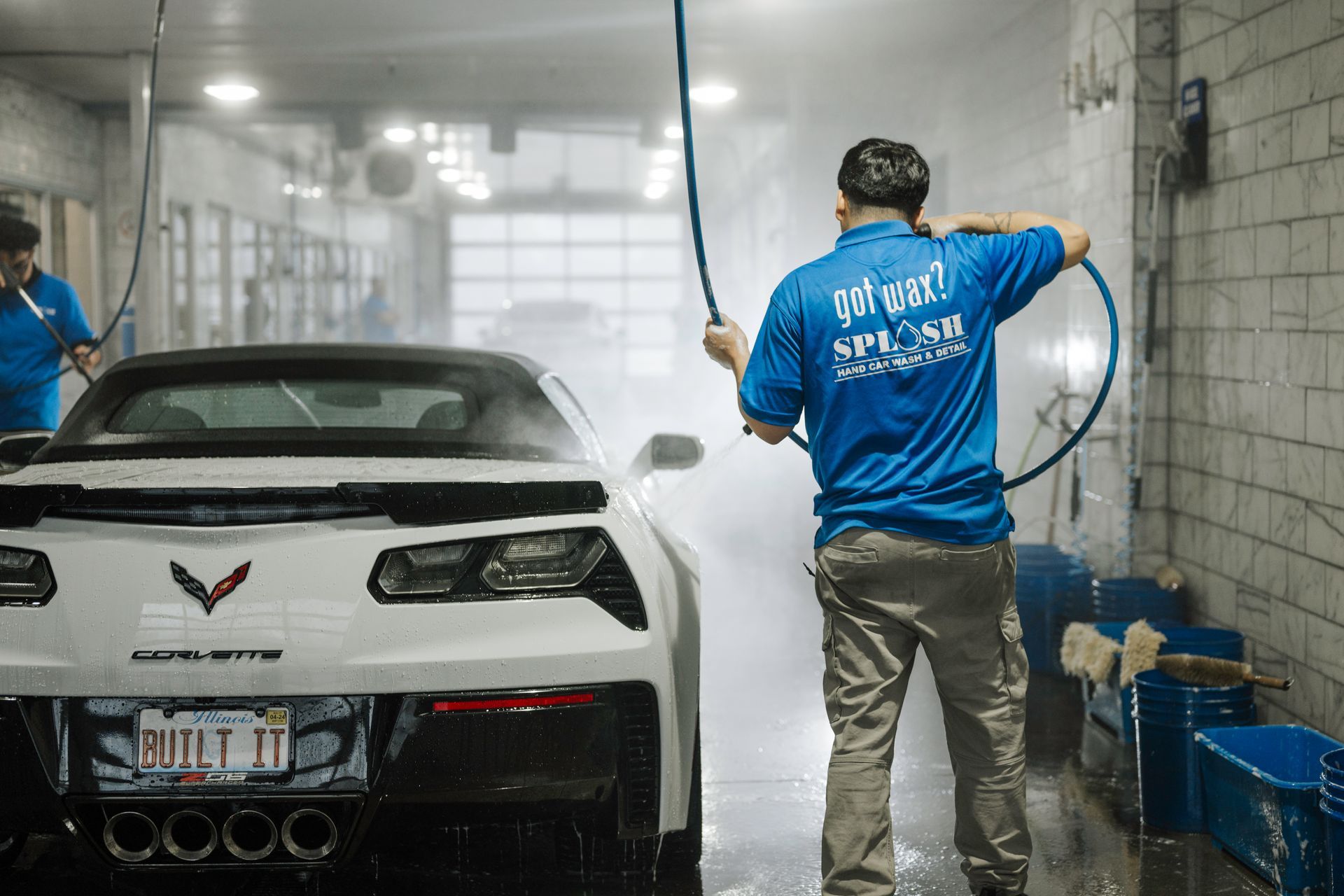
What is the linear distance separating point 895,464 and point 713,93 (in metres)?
8.57

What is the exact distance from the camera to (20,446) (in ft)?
12.9

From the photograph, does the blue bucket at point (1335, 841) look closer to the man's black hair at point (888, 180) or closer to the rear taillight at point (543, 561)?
the man's black hair at point (888, 180)

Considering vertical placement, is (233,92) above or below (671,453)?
above

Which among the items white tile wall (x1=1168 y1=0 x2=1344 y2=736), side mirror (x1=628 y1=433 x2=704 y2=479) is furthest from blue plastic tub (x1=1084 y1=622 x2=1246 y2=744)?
side mirror (x1=628 y1=433 x2=704 y2=479)

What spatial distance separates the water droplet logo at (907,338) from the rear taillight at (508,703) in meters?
0.92

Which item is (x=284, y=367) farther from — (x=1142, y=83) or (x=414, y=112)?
(x=414, y=112)

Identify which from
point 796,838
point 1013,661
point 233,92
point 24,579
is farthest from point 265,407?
point 233,92

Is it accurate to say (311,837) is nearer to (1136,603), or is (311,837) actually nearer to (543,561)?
(543,561)

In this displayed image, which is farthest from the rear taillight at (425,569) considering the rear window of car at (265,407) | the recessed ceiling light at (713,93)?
the recessed ceiling light at (713,93)

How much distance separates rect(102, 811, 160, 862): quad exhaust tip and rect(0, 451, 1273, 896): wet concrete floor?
0.54 metres

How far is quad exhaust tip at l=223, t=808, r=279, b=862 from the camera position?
95.5 inches

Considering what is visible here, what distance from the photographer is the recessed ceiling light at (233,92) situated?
1099cm

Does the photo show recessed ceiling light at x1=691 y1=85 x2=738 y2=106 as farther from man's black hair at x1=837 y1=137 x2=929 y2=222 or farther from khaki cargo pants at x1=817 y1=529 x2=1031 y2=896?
khaki cargo pants at x1=817 y1=529 x2=1031 y2=896

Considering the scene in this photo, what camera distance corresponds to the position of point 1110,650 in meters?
4.38
